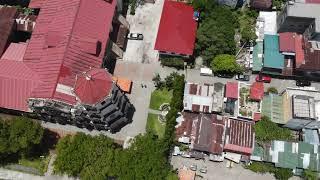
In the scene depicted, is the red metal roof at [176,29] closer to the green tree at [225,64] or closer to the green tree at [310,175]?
the green tree at [225,64]

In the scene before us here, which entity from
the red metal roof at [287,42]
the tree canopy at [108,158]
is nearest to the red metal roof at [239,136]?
the tree canopy at [108,158]

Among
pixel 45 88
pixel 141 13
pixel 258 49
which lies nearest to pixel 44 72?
pixel 45 88

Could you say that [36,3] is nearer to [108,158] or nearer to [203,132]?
[108,158]

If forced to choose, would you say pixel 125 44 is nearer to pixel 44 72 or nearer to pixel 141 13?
pixel 141 13

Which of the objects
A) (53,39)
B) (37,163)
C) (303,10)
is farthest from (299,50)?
(37,163)

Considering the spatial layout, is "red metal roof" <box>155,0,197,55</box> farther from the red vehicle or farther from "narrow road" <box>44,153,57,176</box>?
"narrow road" <box>44,153,57,176</box>

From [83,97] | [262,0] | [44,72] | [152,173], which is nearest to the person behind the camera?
[83,97]
